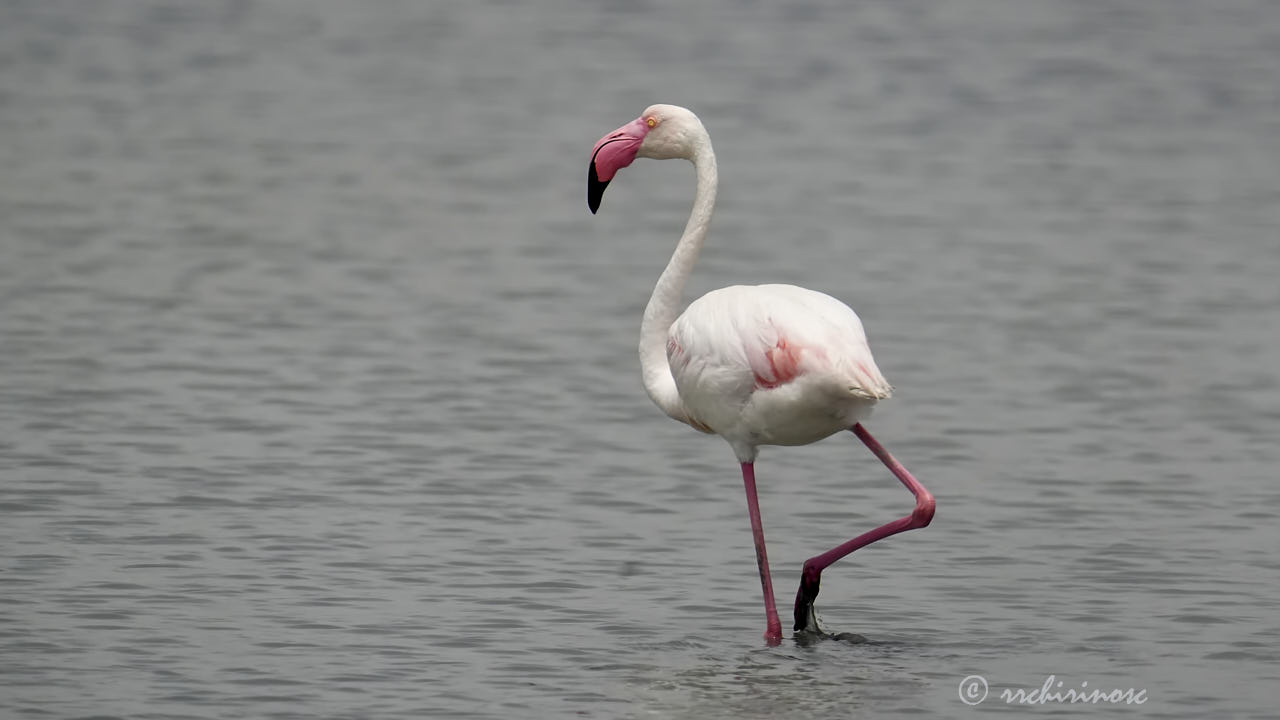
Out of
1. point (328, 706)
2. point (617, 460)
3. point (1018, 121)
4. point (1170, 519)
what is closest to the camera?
Result: point (328, 706)

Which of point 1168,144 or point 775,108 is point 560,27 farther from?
point 1168,144

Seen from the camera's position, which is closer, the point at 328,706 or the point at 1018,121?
the point at 328,706

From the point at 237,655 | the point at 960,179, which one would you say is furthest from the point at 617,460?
→ the point at 960,179

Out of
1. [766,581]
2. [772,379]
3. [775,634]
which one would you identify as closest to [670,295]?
[772,379]

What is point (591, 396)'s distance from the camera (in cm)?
1180

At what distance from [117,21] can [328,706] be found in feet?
71.9

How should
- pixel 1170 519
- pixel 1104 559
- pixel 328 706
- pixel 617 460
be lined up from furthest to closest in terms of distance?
pixel 617 460
pixel 1170 519
pixel 1104 559
pixel 328 706

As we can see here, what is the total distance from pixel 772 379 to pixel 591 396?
4.12 meters

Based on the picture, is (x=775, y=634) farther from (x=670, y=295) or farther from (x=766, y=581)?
(x=670, y=295)

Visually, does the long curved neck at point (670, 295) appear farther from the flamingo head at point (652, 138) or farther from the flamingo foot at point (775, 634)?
the flamingo foot at point (775, 634)

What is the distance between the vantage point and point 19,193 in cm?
1742

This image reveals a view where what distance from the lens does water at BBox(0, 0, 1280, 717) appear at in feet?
25.6

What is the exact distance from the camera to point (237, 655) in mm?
7734

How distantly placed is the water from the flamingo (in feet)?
1.40
